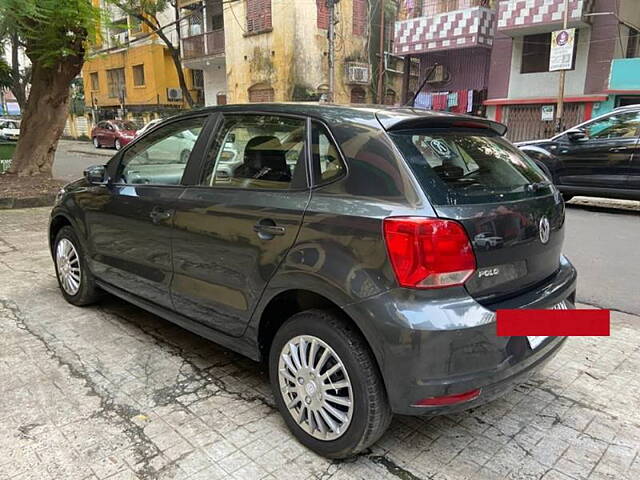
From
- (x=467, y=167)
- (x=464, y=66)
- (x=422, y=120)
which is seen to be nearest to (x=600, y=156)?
(x=467, y=167)

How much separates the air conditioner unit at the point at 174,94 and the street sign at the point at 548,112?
1959 cm

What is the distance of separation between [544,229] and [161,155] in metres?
2.61

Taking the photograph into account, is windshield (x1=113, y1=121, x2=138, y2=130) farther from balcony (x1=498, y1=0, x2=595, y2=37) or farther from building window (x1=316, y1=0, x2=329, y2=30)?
balcony (x1=498, y1=0, x2=595, y2=37)

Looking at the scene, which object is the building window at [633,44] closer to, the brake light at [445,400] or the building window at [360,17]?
the building window at [360,17]

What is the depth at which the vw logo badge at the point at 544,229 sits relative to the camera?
2467 millimetres

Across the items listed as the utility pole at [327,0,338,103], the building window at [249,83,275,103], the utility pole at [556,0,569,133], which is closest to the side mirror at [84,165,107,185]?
the utility pole at [556,0,569,133]

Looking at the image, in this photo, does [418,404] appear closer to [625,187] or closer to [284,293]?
[284,293]

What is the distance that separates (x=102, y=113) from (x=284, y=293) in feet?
113

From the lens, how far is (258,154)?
2.83m

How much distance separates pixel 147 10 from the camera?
21.8 meters

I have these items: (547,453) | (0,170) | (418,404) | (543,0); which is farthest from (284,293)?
(543,0)

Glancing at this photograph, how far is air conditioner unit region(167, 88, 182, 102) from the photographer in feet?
90.8

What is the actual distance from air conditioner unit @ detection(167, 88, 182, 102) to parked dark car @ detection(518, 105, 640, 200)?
2298 centimetres

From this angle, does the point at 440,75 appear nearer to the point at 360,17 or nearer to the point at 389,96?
the point at 389,96
